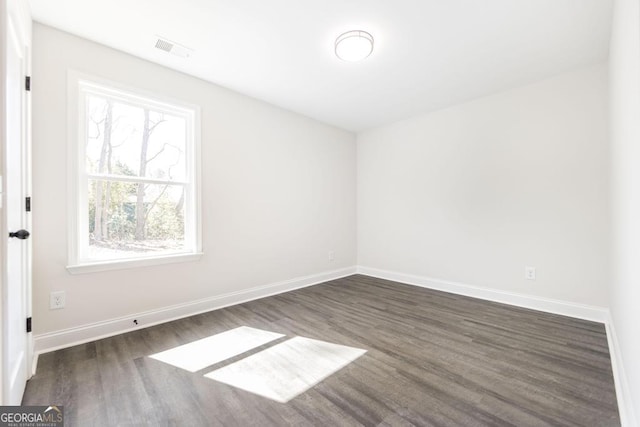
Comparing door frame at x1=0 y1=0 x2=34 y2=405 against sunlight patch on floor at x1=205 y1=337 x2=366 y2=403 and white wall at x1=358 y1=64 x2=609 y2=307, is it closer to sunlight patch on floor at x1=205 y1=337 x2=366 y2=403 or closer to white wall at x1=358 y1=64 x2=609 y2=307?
sunlight patch on floor at x1=205 y1=337 x2=366 y2=403

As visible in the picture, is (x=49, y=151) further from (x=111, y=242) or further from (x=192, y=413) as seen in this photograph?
(x=192, y=413)

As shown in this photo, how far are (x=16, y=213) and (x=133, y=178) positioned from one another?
1144 millimetres

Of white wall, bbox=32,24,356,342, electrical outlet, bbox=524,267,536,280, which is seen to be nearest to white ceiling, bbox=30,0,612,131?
white wall, bbox=32,24,356,342

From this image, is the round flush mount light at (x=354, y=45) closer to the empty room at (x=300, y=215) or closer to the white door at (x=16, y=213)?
the empty room at (x=300, y=215)

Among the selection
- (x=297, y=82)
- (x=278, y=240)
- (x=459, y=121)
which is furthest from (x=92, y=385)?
(x=459, y=121)

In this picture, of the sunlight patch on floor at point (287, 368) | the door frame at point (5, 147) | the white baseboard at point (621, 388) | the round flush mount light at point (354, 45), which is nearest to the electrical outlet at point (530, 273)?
the white baseboard at point (621, 388)

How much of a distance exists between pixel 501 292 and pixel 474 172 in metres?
1.52

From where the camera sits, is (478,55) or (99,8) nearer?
(99,8)

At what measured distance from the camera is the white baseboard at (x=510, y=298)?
2770 mm

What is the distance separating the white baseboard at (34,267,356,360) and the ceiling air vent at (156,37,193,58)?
243 cm

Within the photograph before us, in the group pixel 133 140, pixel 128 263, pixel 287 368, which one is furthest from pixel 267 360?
pixel 133 140

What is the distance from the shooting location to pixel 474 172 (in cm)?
355

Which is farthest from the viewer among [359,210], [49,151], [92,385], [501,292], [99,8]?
[359,210]

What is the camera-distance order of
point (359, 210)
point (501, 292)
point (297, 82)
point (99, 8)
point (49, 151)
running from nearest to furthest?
point (99, 8) < point (49, 151) < point (297, 82) < point (501, 292) < point (359, 210)
